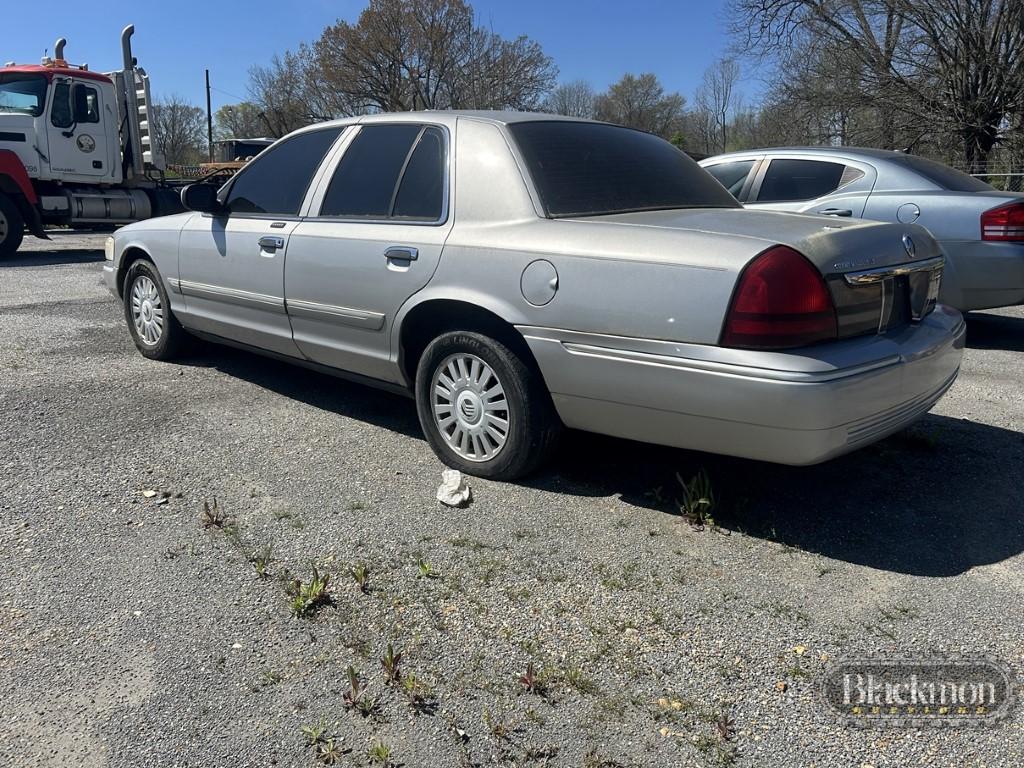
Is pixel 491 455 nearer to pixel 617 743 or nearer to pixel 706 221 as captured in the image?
pixel 706 221

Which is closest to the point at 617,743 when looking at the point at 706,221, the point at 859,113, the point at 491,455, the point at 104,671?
the point at 104,671

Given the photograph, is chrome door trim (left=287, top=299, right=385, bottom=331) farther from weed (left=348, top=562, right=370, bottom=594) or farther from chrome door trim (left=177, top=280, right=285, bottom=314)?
weed (left=348, top=562, right=370, bottom=594)

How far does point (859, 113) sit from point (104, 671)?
84.7 feet

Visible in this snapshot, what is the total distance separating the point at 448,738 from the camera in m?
2.19

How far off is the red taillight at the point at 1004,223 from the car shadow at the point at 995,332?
3.13ft

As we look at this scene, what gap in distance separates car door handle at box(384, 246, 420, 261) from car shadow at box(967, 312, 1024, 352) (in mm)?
5031

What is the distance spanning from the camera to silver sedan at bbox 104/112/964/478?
2945 mm

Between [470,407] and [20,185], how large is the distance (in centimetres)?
A: 1165

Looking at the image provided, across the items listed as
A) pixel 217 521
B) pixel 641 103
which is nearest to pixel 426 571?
pixel 217 521

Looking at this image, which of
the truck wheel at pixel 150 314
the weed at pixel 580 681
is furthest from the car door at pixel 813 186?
the weed at pixel 580 681

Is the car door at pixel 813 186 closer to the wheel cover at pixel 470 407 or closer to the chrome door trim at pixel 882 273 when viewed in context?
the chrome door trim at pixel 882 273

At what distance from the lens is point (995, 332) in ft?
24.4

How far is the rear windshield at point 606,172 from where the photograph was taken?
367 cm

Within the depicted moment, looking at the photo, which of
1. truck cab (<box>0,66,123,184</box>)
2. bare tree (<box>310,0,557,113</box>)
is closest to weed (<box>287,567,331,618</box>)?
truck cab (<box>0,66,123,184</box>)
